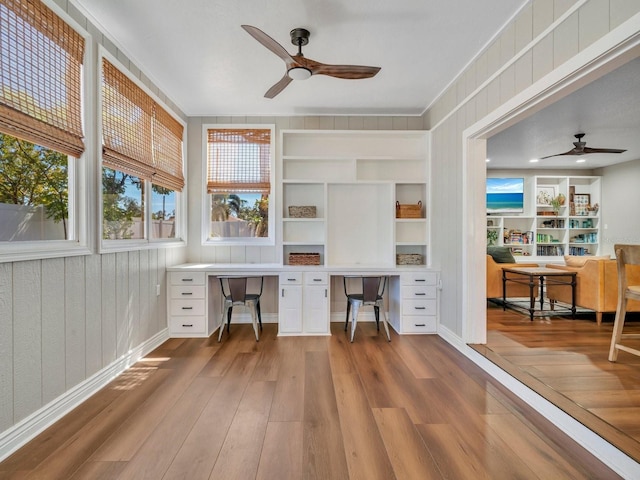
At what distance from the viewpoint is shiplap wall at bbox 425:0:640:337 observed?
1656mm

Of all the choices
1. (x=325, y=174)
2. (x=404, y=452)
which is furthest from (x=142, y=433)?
(x=325, y=174)

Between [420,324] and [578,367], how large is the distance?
1.41 m

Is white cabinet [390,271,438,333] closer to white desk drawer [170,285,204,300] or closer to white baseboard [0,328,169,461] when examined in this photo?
white desk drawer [170,285,204,300]

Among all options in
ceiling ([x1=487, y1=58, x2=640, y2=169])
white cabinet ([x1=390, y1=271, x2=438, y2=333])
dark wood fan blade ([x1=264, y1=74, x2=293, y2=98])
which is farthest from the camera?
white cabinet ([x1=390, y1=271, x2=438, y2=333])

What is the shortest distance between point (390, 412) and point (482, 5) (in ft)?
9.30

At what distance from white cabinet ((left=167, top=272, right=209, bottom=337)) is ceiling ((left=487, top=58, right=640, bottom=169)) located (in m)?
4.51

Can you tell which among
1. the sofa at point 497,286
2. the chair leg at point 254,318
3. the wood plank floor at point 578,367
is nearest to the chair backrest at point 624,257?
the wood plank floor at point 578,367

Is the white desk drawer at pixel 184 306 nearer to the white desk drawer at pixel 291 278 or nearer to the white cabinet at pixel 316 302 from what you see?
the white desk drawer at pixel 291 278

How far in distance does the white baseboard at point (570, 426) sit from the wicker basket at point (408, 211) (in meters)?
1.75

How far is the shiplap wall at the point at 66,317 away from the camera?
1632 mm

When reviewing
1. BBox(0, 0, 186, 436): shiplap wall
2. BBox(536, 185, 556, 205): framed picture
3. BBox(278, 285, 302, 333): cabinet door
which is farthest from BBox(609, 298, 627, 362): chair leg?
BBox(536, 185, 556, 205): framed picture

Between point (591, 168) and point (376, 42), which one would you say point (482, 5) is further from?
point (591, 168)

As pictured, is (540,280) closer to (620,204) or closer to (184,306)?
(620,204)

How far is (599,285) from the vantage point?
3.65m
